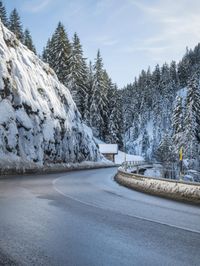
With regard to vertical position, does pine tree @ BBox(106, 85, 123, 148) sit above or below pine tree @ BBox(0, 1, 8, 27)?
below

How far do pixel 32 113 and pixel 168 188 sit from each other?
848 inches

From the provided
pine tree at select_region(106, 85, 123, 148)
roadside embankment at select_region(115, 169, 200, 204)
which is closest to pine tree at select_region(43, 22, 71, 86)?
pine tree at select_region(106, 85, 123, 148)

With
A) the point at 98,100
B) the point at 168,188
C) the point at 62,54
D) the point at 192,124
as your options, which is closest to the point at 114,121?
the point at 98,100

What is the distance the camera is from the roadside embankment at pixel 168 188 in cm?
1361

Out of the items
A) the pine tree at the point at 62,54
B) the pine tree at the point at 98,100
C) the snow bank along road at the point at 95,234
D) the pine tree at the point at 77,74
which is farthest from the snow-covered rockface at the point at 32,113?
the pine tree at the point at 98,100

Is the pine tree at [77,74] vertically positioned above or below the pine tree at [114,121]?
above

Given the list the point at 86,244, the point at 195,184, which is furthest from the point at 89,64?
the point at 86,244

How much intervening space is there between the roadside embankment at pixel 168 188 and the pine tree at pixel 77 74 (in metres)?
53.0

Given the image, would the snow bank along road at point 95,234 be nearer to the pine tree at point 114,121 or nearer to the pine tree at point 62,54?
the pine tree at point 62,54

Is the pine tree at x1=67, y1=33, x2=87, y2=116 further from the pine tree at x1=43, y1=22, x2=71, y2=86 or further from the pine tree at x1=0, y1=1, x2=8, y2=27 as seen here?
the pine tree at x1=0, y1=1, x2=8, y2=27

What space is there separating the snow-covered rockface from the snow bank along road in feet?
58.6

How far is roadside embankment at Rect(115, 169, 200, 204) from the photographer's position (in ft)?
44.7

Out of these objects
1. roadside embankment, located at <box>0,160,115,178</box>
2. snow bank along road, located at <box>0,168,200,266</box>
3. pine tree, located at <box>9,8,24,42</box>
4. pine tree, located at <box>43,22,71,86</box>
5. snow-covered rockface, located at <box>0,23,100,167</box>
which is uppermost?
pine tree, located at <box>9,8,24,42</box>

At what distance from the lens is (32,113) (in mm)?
34281
